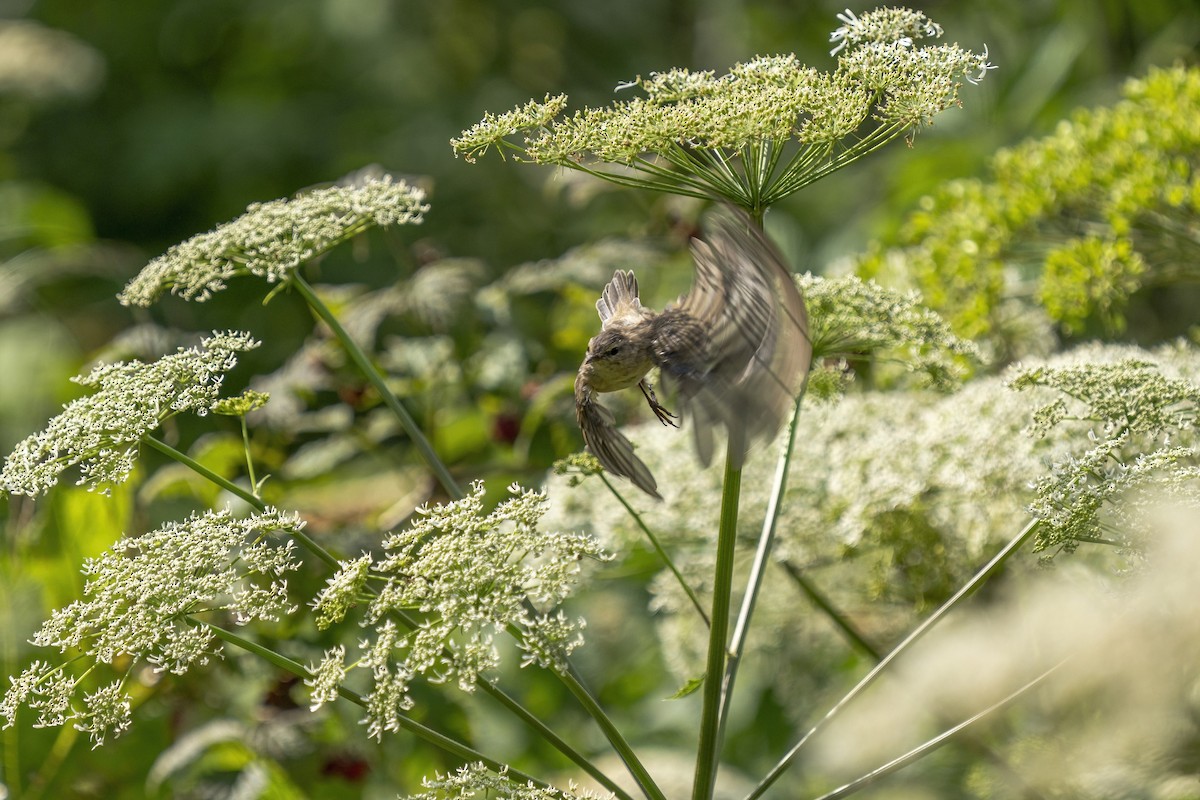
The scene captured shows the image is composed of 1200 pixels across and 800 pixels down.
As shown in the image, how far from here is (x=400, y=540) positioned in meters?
0.65

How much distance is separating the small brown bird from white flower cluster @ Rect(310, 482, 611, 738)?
11 centimetres

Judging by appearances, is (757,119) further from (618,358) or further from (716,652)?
(716,652)

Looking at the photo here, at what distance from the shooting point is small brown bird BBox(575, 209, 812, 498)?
0.57 m

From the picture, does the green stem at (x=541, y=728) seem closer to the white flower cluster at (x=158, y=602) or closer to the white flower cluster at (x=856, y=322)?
the white flower cluster at (x=158, y=602)

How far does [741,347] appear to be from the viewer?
0.60m

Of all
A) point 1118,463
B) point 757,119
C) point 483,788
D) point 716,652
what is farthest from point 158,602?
point 1118,463

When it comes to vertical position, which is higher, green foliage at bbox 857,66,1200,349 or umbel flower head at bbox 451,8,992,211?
green foliage at bbox 857,66,1200,349

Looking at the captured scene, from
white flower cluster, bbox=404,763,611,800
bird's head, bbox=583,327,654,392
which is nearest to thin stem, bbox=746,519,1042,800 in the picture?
white flower cluster, bbox=404,763,611,800

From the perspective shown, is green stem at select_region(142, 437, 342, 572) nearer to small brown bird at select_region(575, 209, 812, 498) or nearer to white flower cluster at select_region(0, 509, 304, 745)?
white flower cluster at select_region(0, 509, 304, 745)

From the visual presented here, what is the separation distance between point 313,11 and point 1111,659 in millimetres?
4404

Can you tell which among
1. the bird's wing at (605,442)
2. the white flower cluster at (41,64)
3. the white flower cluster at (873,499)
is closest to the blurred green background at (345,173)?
the white flower cluster at (41,64)

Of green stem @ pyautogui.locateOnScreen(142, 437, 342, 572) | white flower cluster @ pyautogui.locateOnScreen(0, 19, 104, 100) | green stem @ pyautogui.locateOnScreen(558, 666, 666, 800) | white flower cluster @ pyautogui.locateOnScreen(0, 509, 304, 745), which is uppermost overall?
white flower cluster @ pyautogui.locateOnScreen(0, 19, 104, 100)

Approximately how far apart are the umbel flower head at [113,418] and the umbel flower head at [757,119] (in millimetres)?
234

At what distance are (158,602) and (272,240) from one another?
0.29 metres
